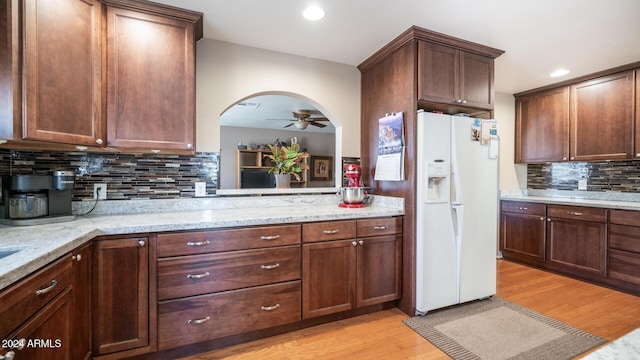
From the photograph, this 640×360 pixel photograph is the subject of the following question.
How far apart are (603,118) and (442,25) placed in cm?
243

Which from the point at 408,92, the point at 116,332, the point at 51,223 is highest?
the point at 408,92

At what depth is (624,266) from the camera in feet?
9.09

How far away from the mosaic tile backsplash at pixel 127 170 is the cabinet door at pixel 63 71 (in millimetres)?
423

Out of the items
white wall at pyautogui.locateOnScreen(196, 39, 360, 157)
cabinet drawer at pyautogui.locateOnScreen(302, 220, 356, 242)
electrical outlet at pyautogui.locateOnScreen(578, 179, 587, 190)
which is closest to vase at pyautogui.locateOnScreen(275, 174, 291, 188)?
white wall at pyautogui.locateOnScreen(196, 39, 360, 157)

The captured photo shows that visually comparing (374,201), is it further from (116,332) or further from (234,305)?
(116,332)

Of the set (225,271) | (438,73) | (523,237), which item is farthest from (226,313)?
(523,237)

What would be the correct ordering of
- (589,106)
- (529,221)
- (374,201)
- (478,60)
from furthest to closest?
(529,221), (589,106), (374,201), (478,60)

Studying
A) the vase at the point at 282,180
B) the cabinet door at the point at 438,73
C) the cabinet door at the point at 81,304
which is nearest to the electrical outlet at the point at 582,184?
the cabinet door at the point at 438,73

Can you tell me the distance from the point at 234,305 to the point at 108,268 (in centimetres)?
74

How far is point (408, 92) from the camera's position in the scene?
7.68ft

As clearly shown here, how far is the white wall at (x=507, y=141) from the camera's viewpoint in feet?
13.0

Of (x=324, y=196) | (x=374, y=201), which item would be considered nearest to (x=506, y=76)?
(x=374, y=201)

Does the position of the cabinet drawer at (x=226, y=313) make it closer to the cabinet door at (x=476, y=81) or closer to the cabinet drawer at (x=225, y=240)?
the cabinet drawer at (x=225, y=240)

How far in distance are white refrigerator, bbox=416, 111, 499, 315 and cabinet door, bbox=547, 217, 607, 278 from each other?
125cm
